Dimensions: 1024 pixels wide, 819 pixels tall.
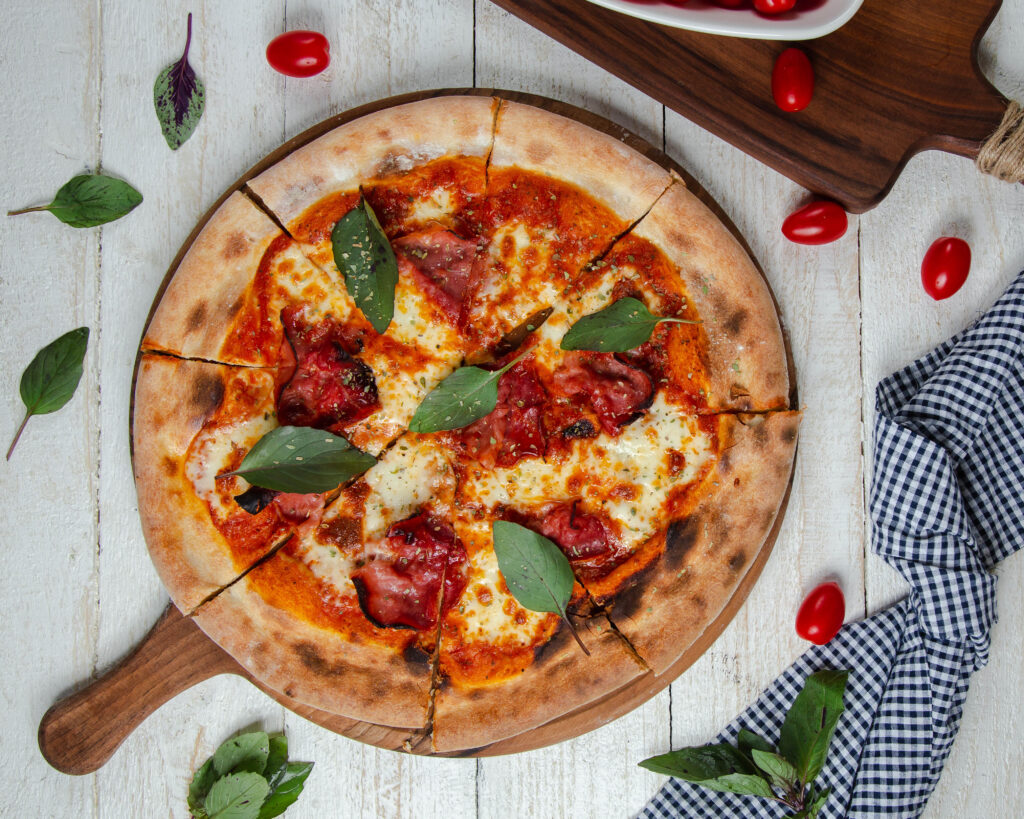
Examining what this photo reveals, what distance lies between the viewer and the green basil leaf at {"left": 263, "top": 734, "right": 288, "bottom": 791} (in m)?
3.10

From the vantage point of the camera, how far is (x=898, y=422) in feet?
9.34

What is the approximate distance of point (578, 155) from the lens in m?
2.74

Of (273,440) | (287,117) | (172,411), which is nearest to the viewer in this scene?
(273,440)

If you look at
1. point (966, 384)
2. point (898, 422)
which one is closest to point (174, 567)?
point (898, 422)

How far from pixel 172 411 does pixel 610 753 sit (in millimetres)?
2124

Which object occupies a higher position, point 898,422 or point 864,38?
point 864,38

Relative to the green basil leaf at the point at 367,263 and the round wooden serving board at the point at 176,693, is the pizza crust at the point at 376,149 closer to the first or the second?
the green basil leaf at the point at 367,263

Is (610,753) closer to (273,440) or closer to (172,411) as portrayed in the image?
(273,440)

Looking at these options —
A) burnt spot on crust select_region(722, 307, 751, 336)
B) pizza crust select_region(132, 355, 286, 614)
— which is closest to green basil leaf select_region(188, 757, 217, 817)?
pizza crust select_region(132, 355, 286, 614)

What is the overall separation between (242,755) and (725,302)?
98.9 inches

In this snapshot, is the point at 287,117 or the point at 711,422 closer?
the point at 711,422

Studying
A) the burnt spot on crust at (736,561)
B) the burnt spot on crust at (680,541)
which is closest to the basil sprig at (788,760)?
the burnt spot on crust at (736,561)

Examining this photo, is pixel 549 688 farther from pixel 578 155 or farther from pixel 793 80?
pixel 793 80

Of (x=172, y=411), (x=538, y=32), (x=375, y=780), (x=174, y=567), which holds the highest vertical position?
(x=538, y=32)
